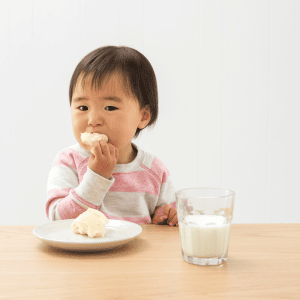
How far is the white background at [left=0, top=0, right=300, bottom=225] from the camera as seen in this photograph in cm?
180

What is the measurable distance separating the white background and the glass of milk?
126 cm

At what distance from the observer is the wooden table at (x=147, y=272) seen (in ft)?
1.56

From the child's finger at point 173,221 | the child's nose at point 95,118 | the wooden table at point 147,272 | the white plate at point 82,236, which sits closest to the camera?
the wooden table at point 147,272

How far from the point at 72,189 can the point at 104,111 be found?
0.23 metres

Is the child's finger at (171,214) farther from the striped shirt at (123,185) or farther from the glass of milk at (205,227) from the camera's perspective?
the glass of milk at (205,227)

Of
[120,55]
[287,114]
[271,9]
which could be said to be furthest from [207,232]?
[271,9]

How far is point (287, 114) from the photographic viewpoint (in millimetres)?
1888

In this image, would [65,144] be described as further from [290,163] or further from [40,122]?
[290,163]

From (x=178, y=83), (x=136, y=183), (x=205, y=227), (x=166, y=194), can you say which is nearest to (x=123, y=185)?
(x=136, y=183)

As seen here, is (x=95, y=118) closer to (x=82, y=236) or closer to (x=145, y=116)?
(x=145, y=116)

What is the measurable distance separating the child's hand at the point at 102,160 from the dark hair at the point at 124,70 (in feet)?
0.58

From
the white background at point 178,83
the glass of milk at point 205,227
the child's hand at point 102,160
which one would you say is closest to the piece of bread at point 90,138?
the child's hand at point 102,160

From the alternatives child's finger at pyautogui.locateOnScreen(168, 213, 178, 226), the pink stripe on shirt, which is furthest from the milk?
the pink stripe on shirt

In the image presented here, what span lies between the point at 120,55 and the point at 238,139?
100 centimetres
